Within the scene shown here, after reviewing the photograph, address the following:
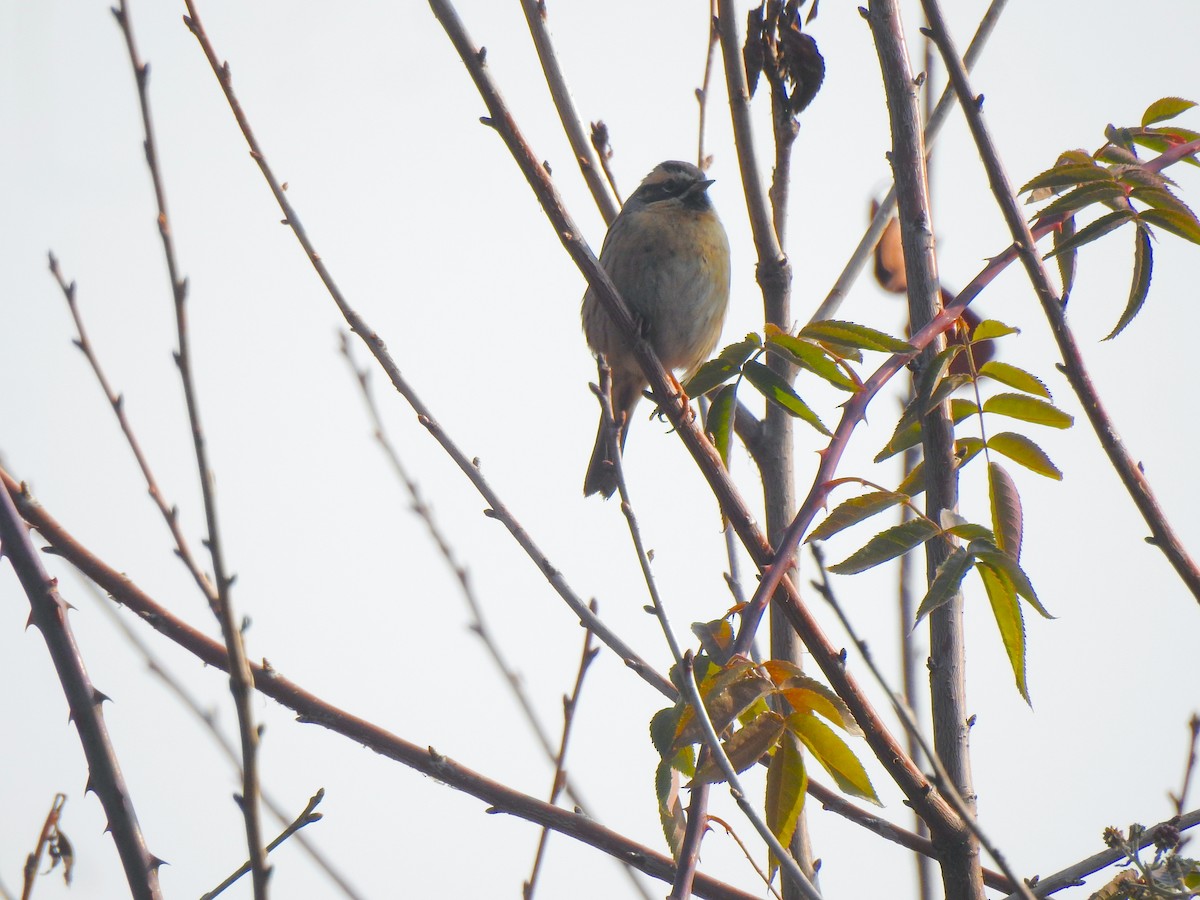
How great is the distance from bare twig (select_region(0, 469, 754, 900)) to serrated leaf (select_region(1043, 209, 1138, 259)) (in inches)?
53.1

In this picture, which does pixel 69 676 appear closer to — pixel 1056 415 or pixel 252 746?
pixel 252 746

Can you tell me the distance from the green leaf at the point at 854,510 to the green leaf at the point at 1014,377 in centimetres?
32

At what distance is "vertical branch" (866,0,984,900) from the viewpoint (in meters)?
2.17

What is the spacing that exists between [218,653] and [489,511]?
68 centimetres

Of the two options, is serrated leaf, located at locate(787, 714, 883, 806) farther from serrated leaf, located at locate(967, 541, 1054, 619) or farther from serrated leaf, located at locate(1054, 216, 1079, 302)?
serrated leaf, located at locate(1054, 216, 1079, 302)

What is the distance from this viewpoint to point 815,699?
1.96 metres

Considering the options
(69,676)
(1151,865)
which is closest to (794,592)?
(1151,865)

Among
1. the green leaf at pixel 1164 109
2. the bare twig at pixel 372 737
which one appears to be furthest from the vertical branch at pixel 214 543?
the green leaf at pixel 1164 109

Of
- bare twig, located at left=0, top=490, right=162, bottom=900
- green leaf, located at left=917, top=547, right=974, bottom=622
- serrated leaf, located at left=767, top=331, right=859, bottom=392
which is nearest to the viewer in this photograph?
bare twig, located at left=0, top=490, right=162, bottom=900

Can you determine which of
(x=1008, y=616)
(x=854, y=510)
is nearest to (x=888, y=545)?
(x=854, y=510)

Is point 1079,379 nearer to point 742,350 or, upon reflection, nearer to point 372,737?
point 742,350

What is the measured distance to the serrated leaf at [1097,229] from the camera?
211 cm

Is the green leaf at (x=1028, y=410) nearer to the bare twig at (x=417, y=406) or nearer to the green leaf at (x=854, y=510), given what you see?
the green leaf at (x=854, y=510)

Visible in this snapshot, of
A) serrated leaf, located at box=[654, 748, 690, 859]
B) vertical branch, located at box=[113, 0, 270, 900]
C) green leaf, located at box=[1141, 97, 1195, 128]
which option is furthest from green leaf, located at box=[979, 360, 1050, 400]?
vertical branch, located at box=[113, 0, 270, 900]
